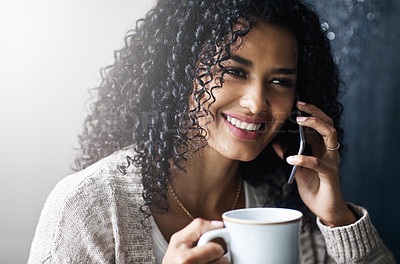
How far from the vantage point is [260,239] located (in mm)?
464

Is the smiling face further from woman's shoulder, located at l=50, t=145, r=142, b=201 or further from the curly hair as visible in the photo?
woman's shoulder, located at l=50, t=145, r=142, b=201


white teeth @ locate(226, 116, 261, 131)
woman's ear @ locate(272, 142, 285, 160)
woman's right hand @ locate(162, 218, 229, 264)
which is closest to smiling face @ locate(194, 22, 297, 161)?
white teeth @ locate(226, 116, 261, 131)

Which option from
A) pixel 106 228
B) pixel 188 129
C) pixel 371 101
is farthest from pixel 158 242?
pixel 371 101

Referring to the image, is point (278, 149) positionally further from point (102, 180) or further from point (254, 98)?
point (102, 180)

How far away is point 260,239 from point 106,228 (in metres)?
0.29

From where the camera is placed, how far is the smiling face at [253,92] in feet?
2.26

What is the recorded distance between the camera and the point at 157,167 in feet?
2.46

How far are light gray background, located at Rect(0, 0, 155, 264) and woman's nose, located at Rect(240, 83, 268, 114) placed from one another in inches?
9.7

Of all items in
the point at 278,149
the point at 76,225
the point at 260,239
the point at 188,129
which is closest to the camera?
the point at 260,239

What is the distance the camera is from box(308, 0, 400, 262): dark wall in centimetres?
91

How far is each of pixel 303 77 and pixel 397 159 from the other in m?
0.30

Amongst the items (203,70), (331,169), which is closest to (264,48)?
(203,70)

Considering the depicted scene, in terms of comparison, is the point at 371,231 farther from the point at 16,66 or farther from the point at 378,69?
the point at 16,66

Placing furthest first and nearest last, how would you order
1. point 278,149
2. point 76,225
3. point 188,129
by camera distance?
point 278,149 → point 188,129 → point 76,225
